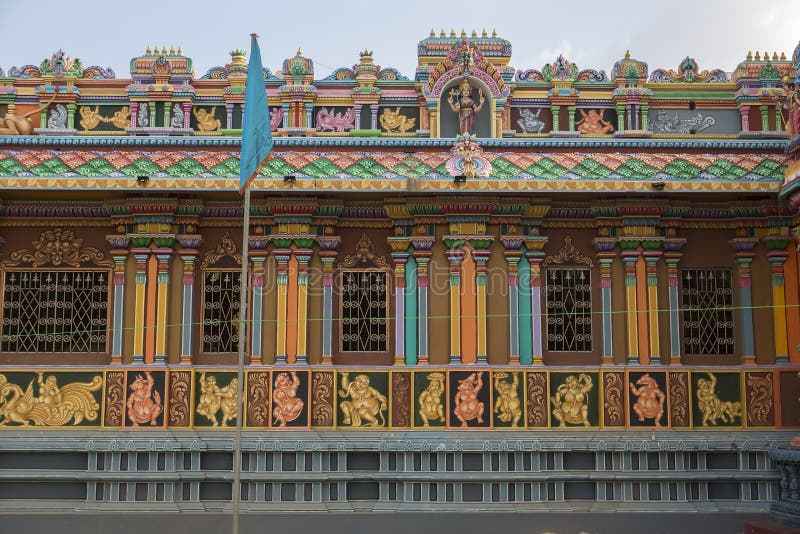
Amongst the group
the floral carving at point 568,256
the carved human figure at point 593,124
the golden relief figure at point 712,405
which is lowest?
the golden relief figure at point 712,405

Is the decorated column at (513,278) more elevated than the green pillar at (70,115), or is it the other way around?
the green pillar at (70,115)

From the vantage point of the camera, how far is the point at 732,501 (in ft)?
42.2

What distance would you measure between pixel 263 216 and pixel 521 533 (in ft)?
A: 20.6

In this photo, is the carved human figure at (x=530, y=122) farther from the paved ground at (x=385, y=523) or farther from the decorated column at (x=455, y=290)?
the paved ground at (x=385, y=523)

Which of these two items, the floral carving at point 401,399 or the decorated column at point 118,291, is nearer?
the floral carving at point 401,399

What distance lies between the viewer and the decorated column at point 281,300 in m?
13.3

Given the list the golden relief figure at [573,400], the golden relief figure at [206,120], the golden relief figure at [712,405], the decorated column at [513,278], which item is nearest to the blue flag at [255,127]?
the golden relief figure at [206,120]

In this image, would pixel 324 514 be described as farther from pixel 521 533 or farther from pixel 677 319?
pixel 677 319

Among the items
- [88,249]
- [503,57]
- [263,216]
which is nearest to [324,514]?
[263,216]

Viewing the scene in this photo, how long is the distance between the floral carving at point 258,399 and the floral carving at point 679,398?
6.36 meters

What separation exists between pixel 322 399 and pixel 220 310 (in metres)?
2.25

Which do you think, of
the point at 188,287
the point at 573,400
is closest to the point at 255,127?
the point at 188,287

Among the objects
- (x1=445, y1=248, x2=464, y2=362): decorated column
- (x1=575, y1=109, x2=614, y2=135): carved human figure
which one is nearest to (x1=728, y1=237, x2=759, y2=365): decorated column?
(x1=575, y1=109, x2=614, y2=135): carved human figure

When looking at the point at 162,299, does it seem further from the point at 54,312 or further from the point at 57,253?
the point at 57,253
